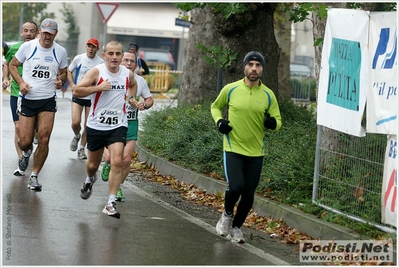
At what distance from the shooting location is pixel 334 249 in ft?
30.8

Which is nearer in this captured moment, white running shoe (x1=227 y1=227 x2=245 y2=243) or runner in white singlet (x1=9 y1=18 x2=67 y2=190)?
white running shoe (x1=227 y1=227 x2=245 y2=243)

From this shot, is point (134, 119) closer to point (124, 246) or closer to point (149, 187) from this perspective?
point (149, 187)

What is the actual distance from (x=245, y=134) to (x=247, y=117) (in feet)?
0.56

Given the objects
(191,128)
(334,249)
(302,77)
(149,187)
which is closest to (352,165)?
(334,249)

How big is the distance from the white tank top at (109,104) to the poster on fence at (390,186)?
119 inches

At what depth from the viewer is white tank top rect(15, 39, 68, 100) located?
12.2 meters

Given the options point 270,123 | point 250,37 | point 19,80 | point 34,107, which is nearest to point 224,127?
point 270,123

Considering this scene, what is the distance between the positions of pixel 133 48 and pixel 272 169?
413cm

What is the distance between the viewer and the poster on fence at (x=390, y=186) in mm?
9055

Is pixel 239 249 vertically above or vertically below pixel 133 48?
below

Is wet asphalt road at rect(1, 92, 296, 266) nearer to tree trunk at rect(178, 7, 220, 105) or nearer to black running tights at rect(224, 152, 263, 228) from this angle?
black running tights at rect(224, 152, 263, 228)

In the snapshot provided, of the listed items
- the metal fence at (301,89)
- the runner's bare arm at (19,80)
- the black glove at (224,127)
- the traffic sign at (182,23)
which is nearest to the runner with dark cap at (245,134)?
the black glove at (224,127)

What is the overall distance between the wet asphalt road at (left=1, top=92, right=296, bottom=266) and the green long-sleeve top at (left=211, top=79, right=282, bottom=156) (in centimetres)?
96

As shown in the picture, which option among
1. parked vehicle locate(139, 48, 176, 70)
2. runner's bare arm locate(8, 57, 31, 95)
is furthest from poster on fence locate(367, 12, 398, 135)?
parked vehicle locate(139, 48, 176, 70)
